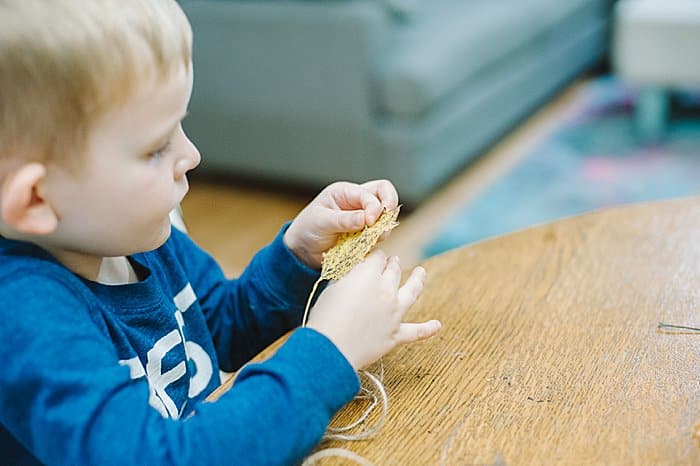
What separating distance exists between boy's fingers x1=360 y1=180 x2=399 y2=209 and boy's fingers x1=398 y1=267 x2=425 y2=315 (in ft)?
0.26

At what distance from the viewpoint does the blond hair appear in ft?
1.97

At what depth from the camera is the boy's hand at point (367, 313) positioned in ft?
2.27

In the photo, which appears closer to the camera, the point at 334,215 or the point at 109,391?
the point at 109,391

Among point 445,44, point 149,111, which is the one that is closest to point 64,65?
point 149,111

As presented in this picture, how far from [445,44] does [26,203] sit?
6.54 ft

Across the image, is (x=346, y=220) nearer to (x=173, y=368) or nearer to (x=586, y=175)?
(x=173, y=368)

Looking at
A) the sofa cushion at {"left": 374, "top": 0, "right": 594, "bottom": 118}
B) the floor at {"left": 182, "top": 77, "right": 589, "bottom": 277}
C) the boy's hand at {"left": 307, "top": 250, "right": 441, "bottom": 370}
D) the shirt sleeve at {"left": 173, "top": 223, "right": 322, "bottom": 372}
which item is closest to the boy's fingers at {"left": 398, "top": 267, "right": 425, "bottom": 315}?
the boy's hand at {"left": 307, "top": 250, "right": 441, "bottom": 370}

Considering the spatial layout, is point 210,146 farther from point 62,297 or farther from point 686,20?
point 62,297

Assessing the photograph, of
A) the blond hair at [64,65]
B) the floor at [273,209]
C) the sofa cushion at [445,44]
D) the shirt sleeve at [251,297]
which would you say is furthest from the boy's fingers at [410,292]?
the sofa cushion at [445,44]

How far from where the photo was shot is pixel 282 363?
0.66 m

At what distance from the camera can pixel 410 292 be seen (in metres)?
0.75

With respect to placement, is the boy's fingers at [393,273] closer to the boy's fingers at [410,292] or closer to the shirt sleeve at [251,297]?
the boy's fingers at [410,292]

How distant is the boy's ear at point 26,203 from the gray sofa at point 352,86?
69.6 inches

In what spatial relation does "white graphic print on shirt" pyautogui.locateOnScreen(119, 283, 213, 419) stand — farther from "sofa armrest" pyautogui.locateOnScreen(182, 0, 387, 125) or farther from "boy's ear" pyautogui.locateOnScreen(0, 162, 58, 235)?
"sofa armrest" pyautogui.locateOnScreen(182, 0, 387, 125)
